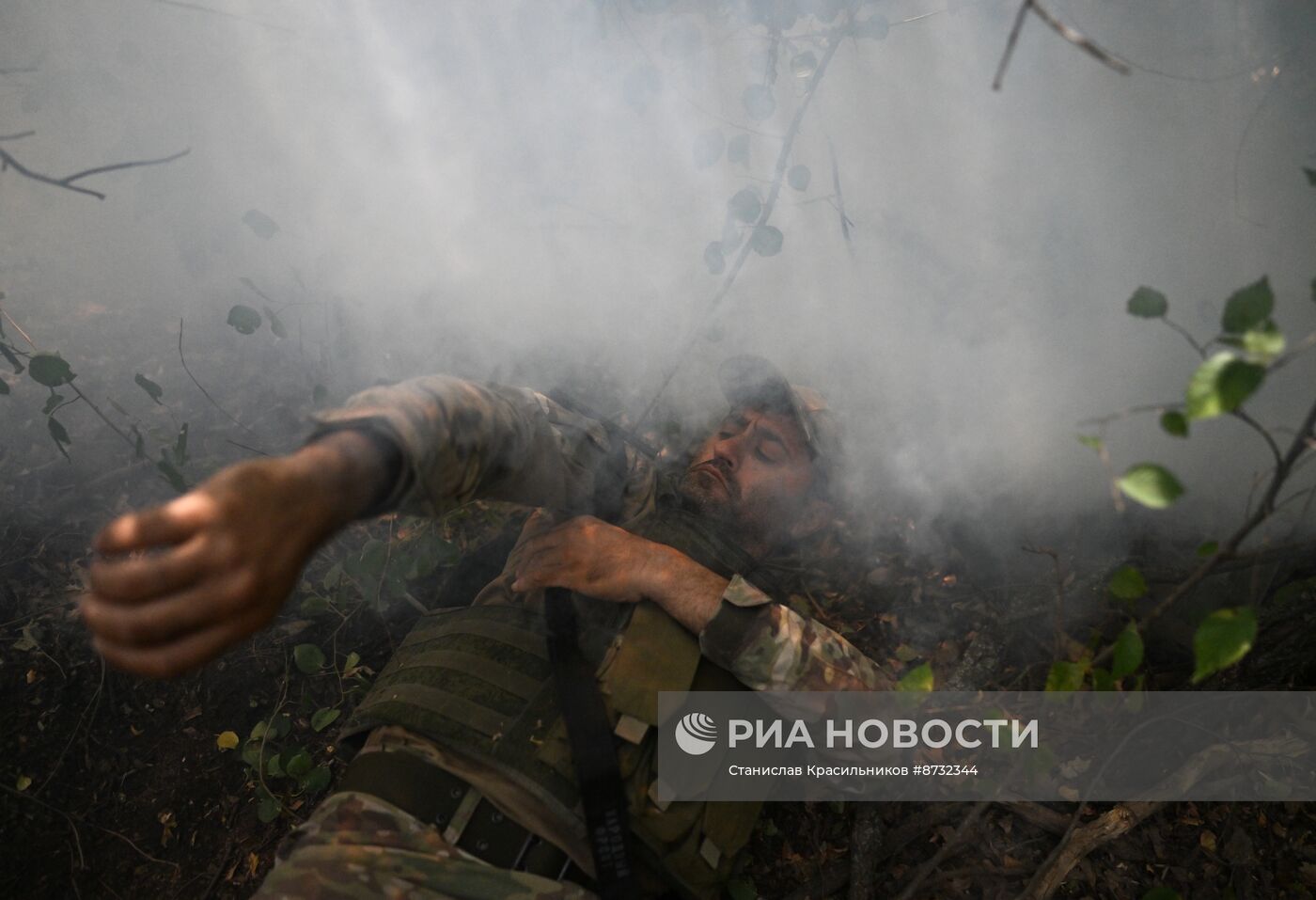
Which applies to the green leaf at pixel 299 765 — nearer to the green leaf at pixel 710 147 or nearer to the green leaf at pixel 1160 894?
the green leaf at pixel 1160 894

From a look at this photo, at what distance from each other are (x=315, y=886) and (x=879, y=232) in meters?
3.63

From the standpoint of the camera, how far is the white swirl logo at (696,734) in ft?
7.39

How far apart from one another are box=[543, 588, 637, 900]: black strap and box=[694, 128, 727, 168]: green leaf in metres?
2.53

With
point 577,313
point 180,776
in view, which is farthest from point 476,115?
point 180,776

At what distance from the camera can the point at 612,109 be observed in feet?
11.4

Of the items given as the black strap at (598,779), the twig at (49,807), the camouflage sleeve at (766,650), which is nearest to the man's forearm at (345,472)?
the black strap at (598,779)

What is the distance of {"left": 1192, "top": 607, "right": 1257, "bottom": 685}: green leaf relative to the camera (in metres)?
1.24

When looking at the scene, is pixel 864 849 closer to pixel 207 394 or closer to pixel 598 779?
pixel 598 779

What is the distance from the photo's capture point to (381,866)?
1.95 m

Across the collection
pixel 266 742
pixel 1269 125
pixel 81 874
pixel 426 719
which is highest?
pixel 1269 125

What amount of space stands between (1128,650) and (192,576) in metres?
1.90

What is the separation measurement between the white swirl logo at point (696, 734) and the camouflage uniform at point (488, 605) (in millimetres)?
203

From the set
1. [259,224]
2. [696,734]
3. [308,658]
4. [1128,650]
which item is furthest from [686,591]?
[259,224]

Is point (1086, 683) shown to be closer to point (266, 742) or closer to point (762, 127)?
point (762, 127)
